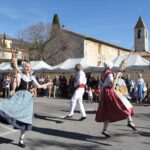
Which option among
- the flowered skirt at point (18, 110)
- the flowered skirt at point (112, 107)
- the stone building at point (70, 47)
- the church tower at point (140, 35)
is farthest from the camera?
the church tower at point (140, 35)

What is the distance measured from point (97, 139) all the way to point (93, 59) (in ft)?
176

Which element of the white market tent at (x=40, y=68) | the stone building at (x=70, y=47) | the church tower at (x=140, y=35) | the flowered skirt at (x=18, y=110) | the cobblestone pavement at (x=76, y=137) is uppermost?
the church tower at (x=140, y=35)

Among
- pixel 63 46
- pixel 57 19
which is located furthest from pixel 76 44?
pixel 57 19

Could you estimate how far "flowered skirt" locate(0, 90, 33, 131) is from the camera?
754cm

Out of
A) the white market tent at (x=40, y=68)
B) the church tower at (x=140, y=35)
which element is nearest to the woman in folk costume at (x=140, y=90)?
the white market tent at (x=40, y=68)

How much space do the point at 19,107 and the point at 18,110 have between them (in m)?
0.07

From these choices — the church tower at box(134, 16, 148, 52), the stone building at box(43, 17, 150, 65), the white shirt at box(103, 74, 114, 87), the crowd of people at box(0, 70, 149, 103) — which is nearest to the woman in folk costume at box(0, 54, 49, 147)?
the white shirt at box(103, 74, 114, 87)

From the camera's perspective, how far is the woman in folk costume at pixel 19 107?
755 cm

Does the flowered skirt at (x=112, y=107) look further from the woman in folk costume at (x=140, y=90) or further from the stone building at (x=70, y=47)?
the stone building at (x=70, y=47)

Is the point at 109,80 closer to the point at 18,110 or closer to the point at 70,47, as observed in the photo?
the point at 18,110

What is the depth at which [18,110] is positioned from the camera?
25.0 feet

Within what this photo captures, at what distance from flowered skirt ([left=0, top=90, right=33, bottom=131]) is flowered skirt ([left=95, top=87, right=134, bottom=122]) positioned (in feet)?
5.68

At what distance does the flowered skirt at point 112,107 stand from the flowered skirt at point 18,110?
5.68ft

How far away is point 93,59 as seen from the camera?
62.0 metres
